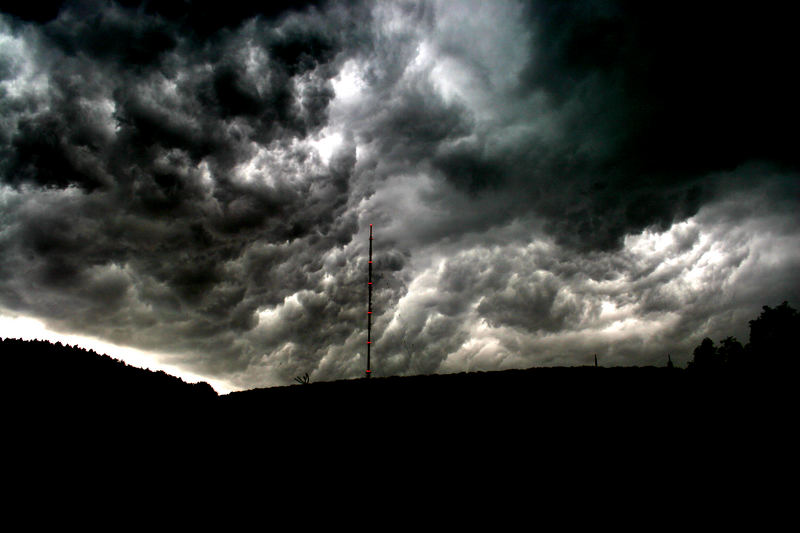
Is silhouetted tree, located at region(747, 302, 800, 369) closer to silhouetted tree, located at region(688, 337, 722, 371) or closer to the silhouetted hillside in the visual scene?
silhouetted tree, located at region(688, 337, 722, 371)

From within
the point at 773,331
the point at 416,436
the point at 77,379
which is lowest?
the point at 416,436

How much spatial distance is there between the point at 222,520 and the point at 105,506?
2897 millimetres

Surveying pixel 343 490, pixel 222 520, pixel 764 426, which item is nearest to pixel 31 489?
pixel 222 520

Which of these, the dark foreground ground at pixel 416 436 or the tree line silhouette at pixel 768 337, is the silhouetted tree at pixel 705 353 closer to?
the tree line silhouette at pixel 768 337

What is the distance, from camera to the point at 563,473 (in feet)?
28.7

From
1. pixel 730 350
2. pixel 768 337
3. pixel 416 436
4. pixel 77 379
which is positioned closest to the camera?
pixel 416 436

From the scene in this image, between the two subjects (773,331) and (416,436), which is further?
(773,331)

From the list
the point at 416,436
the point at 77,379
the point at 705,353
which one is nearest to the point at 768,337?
the point at 705,353

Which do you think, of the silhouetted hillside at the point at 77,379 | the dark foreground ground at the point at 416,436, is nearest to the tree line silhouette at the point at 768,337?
the dark foreground ground at the point at 416,436

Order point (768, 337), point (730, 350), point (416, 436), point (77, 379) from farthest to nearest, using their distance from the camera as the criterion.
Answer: point (730, 350), point (768, 337), point (77, 379), point (416, 436)

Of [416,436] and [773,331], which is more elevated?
[773,331]

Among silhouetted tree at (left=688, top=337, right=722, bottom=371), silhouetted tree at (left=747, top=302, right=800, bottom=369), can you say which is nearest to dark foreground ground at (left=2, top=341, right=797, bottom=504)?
silhouetted tree at (left=747, top=302, right=800, bottom=369)

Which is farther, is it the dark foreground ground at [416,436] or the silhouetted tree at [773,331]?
the silhouetted tree at [773,331]

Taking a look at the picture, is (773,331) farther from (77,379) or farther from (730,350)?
(77,379)
